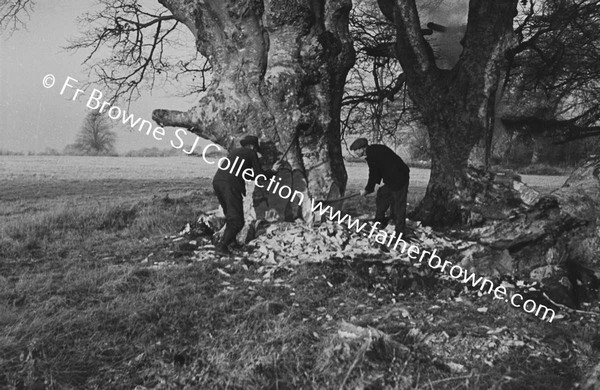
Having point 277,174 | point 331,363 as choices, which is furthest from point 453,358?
point 277,174

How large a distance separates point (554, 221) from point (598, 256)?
61 centimetres

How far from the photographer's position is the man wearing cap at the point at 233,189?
22.8ft

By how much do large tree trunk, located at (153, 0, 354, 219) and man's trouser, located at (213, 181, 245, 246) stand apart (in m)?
0.78

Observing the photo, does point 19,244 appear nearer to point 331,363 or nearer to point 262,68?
point 262,68

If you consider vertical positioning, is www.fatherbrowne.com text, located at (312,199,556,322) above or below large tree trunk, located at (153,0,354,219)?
below

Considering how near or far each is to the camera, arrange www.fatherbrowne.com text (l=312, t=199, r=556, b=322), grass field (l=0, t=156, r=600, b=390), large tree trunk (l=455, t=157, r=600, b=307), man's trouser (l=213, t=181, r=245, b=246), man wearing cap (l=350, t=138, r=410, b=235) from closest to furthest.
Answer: grass field (l=0, t=156, r=600, b=390) → www.fatherbrowne.com text (l=312, t=199, r=556, b=322) → large tree trunk (l=455, t=157, r=600, b=307) → man's trouser (l=213, t=181, r=245, b=246) → man wearing cap (l=350, t=138, r=410, b=235)

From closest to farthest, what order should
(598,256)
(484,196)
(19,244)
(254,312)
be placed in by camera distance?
(254,312)
(598,256)
(19,244)
(484,196)

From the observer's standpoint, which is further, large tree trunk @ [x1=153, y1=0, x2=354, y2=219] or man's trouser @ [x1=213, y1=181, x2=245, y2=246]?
large tree trunk @ [x1=153, y1=0, x2=354, y2=219]

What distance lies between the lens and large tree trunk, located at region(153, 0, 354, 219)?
24.6ft

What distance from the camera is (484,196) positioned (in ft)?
28.7

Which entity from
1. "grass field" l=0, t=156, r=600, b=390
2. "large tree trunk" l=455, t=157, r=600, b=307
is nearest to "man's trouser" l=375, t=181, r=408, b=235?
"large tree trunk" l=455, t=157, r=600, b=307

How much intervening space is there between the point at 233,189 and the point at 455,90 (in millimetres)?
4431

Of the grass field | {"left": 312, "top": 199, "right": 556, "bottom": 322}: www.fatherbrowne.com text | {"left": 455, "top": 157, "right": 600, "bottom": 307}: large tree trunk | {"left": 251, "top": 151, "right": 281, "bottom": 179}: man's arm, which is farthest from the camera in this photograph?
{"left": 251, "top": 151, "right": 281, "bottom": 179}: man's arm

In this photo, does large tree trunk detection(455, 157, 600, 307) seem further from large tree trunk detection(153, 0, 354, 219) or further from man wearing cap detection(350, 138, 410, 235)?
large tree trunk detection(153, 0, 354, 219)
